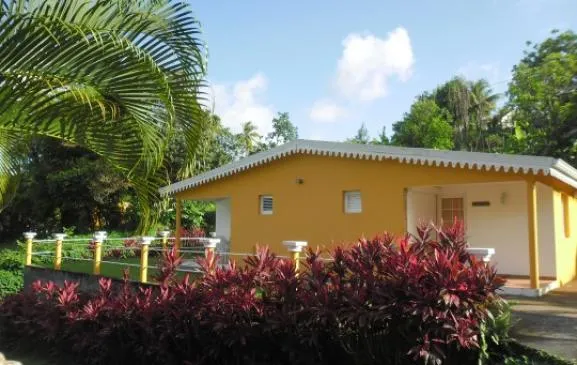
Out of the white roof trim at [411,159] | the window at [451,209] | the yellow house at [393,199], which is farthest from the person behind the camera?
the window at [451,209]

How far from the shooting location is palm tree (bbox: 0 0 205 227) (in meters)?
4.00

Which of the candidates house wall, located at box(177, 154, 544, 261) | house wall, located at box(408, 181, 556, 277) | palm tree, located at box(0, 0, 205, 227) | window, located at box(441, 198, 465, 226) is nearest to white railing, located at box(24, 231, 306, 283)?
house wall, located at box(177, 154, 544, 261)

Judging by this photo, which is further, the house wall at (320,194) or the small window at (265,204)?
the small window at (265,204)

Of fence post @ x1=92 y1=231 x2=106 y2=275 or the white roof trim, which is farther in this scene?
fence post @ x1=92 y1=231 x2=106 y2=275

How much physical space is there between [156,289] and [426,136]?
3355 cm

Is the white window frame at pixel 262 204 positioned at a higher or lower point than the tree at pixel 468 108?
lower

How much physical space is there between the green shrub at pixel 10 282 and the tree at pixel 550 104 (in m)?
24.2

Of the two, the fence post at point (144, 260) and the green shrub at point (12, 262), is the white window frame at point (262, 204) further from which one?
the green shrub at point (12, 262)

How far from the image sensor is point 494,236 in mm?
12805

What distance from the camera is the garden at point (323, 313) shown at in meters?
4.91

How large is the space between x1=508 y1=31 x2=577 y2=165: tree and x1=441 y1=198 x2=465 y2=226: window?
49.8 feet

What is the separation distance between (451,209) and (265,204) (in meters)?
4.91

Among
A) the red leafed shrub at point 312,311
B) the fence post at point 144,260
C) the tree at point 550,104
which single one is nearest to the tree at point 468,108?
the tree at point 550,104

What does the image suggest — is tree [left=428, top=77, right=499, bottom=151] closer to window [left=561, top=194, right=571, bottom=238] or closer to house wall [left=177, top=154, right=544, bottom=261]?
window [left=561, top=194, right=571, bottom=238]
